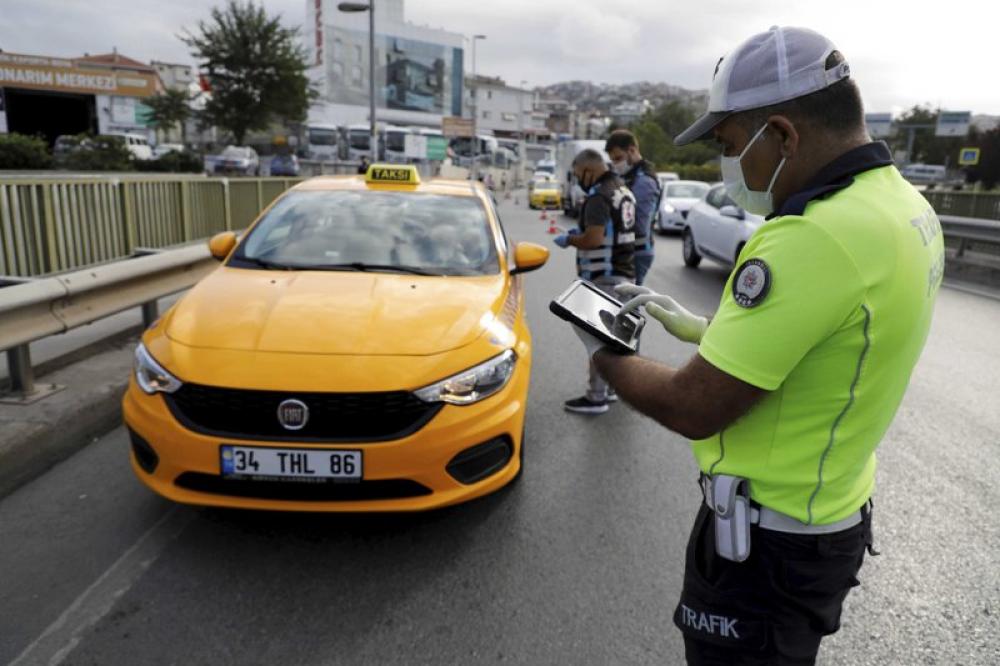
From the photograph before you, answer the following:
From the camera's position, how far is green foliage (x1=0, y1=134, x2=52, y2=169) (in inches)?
944

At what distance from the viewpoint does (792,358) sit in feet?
4.00

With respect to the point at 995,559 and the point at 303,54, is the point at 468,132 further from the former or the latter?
the point at 995,559

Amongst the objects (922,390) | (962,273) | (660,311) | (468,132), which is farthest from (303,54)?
(660,311)

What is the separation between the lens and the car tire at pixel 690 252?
13.8 metres

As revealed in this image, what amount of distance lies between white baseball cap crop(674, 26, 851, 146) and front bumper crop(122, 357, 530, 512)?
2020 mm

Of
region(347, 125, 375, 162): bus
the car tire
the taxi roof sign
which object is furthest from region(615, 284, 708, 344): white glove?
region(347, 125, 375, 162): bus

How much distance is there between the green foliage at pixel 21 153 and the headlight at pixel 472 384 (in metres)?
26.8

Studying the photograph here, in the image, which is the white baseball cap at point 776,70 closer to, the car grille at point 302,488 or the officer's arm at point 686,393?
the officer's arm at point 686,393

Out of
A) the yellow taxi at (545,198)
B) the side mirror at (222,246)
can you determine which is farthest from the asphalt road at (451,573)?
the yellow taxi at (545,198)

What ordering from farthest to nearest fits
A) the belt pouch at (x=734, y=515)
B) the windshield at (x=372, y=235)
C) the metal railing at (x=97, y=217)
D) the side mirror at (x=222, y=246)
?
the metal railing at (x=97, y=217) < the side mirror at (x=222, y=246) < the windshield at (x=372, y=235) < the belt pouch at (x=734, y=515)

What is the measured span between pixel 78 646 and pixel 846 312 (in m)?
2.68

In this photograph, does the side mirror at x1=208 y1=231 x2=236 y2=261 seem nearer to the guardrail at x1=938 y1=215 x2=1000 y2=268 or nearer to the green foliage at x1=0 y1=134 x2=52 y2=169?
the guardrail at x1=938 y1=215 x2=1000 y2=268

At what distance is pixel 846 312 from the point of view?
1.19 m

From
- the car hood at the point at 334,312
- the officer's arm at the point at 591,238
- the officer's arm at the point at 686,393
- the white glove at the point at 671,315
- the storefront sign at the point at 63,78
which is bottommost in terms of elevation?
the car hood at the point at 334,312
